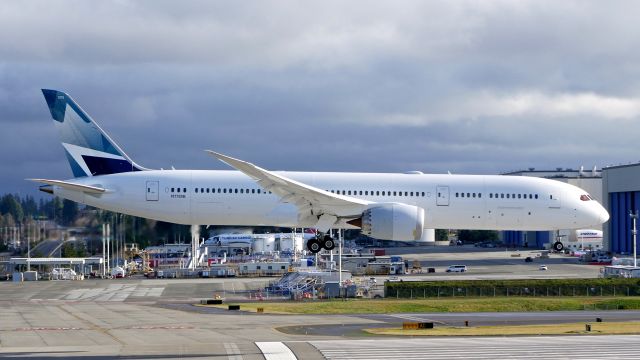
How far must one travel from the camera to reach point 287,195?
156ft

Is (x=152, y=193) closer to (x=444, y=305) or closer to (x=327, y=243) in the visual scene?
(x=327, y=243)

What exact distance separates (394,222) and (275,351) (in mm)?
20113

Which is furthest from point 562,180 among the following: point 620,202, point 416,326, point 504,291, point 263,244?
point 416,326

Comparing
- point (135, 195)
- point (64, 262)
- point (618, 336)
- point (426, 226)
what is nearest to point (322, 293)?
point (426, 226)

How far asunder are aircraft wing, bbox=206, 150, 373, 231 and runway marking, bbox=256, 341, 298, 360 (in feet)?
54.1

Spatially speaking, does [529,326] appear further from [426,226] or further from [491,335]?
[426,226]

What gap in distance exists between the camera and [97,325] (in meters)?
36.8

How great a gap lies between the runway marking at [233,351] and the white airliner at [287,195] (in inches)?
735

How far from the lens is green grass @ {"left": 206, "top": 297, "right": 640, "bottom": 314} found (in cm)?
4712

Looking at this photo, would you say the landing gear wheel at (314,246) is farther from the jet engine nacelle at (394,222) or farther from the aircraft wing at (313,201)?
the jet engine nacelle at (394,222)

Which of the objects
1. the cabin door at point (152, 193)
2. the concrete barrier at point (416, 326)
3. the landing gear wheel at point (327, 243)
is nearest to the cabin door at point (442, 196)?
the landing gear wheel at point (327, 243)

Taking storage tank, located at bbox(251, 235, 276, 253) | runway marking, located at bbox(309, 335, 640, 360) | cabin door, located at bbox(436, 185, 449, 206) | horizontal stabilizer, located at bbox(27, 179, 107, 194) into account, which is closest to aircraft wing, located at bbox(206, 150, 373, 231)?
cabin door, located at bbox(436, 185, 449, 206)

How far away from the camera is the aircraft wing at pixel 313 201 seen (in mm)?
45938

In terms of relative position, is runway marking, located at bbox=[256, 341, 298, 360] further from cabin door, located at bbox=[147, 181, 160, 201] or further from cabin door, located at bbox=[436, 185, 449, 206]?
cabin door, located at bbox=[436, 185, 449, 206]
